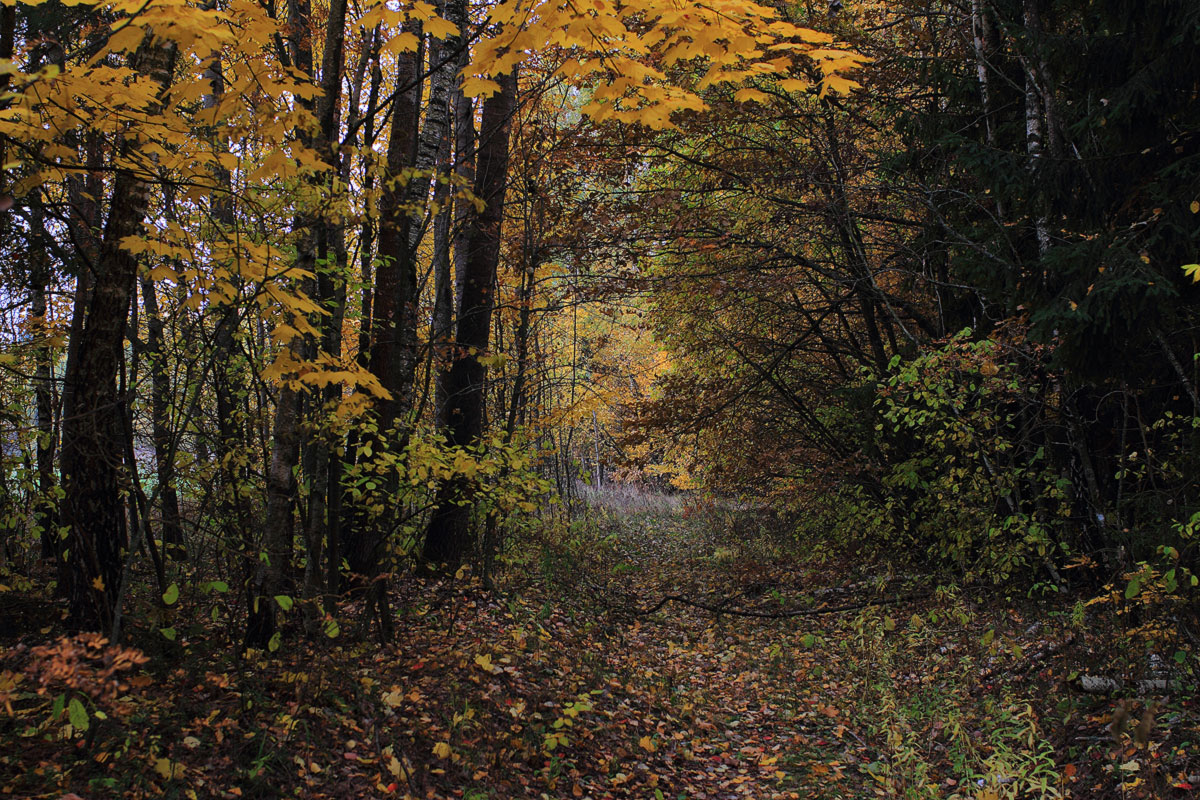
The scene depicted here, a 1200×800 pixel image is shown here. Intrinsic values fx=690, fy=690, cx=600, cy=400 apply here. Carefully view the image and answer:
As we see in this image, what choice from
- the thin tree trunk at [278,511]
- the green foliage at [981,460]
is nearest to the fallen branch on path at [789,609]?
the green foliage at [981,460]

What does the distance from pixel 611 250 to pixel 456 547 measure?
4.43m

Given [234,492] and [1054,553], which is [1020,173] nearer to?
[1054,553]

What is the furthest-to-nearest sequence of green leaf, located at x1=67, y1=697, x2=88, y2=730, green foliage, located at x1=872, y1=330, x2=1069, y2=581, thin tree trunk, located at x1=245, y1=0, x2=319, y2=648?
green foliage, located at x1=872, y1=330, x2=1069, y2=581, thin tree trunk, located at x1=245, y1=0, x2=319, y2=648, green leaf, located at x1=67, y1=697, x2=88, y2=730

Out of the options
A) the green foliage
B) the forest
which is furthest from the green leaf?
the green foliage

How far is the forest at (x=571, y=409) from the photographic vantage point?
10.4 feet

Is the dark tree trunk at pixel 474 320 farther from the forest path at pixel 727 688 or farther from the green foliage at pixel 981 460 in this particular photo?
the green foliage at pixel 981 460

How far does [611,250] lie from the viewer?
9406 mm

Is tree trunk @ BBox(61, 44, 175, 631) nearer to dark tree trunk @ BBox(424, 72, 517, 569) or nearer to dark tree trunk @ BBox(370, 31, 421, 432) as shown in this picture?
dark tree trunk @ BBox(370, 31, 421, 432)

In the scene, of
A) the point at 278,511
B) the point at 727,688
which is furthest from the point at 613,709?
the point at 278,511

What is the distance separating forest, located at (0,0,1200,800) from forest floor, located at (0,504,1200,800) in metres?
0.04

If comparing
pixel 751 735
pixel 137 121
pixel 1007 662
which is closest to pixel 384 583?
pixel 751 735

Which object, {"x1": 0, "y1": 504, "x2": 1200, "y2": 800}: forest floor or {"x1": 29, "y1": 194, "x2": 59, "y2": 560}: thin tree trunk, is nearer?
{"x1": 0, "y1": 504, "x2": 1200, "y2": 800}: forest floor

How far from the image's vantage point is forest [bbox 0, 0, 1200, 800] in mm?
3160

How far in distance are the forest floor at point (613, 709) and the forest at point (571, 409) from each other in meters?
0.04
